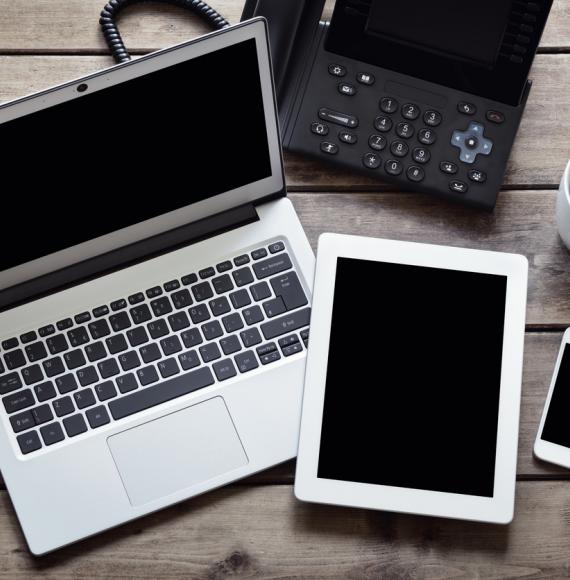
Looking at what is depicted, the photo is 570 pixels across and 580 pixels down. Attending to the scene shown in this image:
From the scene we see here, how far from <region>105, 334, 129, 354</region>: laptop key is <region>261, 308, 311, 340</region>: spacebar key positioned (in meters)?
0.14

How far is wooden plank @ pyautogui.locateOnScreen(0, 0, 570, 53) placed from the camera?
816mm

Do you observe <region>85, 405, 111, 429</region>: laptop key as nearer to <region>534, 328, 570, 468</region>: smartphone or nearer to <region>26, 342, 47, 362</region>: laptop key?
<region>26, 342, 47, 362</region>: laptop key

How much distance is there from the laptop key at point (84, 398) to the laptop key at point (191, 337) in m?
0.10

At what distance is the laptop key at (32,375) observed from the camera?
0.70 m

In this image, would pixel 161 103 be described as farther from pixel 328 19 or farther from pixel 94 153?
pixel 328 19

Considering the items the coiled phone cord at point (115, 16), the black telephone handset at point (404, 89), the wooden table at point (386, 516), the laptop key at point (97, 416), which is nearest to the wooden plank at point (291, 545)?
the wooden table at point (386, 516)

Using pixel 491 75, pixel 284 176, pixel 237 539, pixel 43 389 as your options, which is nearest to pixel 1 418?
pixel 43 389

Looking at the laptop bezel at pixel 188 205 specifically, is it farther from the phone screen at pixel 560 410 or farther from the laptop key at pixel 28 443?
the phone screen at pixel 560 410

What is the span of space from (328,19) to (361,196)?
0.20 metres

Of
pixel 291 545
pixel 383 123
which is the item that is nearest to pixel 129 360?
pixel 291 545

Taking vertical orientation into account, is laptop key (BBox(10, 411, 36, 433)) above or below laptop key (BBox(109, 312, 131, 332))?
below

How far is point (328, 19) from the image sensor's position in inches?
31.9

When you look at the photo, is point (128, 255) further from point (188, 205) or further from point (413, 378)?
point (413, 378)

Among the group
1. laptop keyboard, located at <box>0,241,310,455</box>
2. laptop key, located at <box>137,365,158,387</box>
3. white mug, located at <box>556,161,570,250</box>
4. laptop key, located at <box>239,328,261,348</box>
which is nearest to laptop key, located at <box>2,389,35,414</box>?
laptop keyboard, located at <box>0,241,310,455</box>
